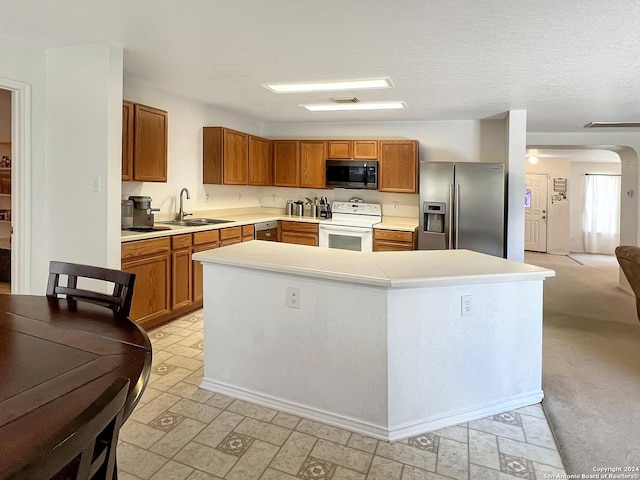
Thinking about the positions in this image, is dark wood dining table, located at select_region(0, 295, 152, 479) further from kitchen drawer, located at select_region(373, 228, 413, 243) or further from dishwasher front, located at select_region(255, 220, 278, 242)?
kitchen drawer, located at select_region(373, 228, 413, 243)

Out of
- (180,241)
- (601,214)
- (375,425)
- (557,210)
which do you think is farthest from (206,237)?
(601,214)

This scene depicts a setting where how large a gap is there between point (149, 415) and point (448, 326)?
67.2 inches

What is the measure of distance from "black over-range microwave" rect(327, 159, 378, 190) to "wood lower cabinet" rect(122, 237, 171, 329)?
Result: 2.70 metres

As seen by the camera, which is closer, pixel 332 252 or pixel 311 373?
pixel 311 373

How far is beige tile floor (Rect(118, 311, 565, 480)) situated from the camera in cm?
185

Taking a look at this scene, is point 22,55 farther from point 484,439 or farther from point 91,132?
point 484,439

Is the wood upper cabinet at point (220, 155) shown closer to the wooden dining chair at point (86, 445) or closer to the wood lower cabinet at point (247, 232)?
the wood lower cabinet at point (247, 232)

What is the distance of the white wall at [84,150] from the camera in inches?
117

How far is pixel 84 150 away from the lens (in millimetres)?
3053

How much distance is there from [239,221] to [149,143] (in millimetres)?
1395

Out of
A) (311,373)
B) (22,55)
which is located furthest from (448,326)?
(22,55)

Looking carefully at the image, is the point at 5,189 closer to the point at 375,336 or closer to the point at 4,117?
the point at 4,117

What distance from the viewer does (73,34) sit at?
9.12 ft

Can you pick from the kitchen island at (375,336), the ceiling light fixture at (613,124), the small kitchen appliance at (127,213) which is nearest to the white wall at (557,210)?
the ceiling light fixture at (613,124)
